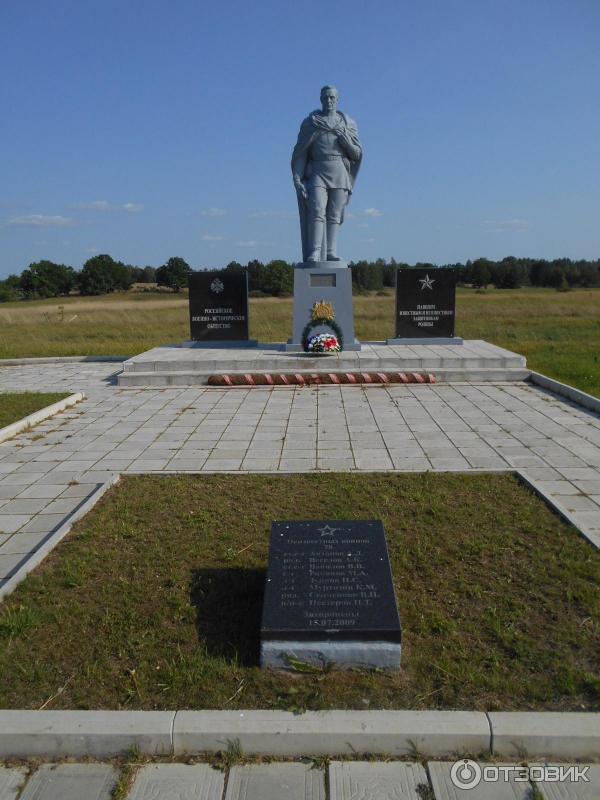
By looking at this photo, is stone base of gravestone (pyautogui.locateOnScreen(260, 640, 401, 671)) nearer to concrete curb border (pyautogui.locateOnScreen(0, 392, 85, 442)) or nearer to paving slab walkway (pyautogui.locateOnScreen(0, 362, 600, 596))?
paving slab walkway (pyautogui.locateOnScreen(0, 362, 600, 596))

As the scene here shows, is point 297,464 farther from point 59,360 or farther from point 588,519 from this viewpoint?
point 59,360

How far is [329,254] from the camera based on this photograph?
498 inches

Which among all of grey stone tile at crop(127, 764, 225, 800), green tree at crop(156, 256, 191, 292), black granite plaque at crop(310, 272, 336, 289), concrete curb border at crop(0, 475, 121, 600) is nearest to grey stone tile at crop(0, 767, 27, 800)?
grey stone tile at crop(127, 764, 225, 800)

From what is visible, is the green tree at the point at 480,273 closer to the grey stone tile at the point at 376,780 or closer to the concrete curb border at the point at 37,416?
the concrete curb border at the point at 37,416

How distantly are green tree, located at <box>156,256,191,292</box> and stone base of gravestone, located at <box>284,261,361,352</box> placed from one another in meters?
33.4

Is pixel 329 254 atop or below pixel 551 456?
atop

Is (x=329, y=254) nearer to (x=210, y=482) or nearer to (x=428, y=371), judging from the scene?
(x=428, y=371)

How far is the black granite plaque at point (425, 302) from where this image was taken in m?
12.6

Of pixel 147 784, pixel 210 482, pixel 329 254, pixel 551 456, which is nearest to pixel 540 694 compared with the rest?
pixel 147 784

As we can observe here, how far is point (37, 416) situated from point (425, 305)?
26.1 feet

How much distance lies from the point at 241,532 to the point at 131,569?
83 cm

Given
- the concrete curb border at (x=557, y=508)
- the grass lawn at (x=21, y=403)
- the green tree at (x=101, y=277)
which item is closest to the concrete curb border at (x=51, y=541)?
the grass lawn at (x=21, y=403)

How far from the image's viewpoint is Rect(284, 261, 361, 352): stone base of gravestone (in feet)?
39.6

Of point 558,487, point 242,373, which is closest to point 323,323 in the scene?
point 242,373
